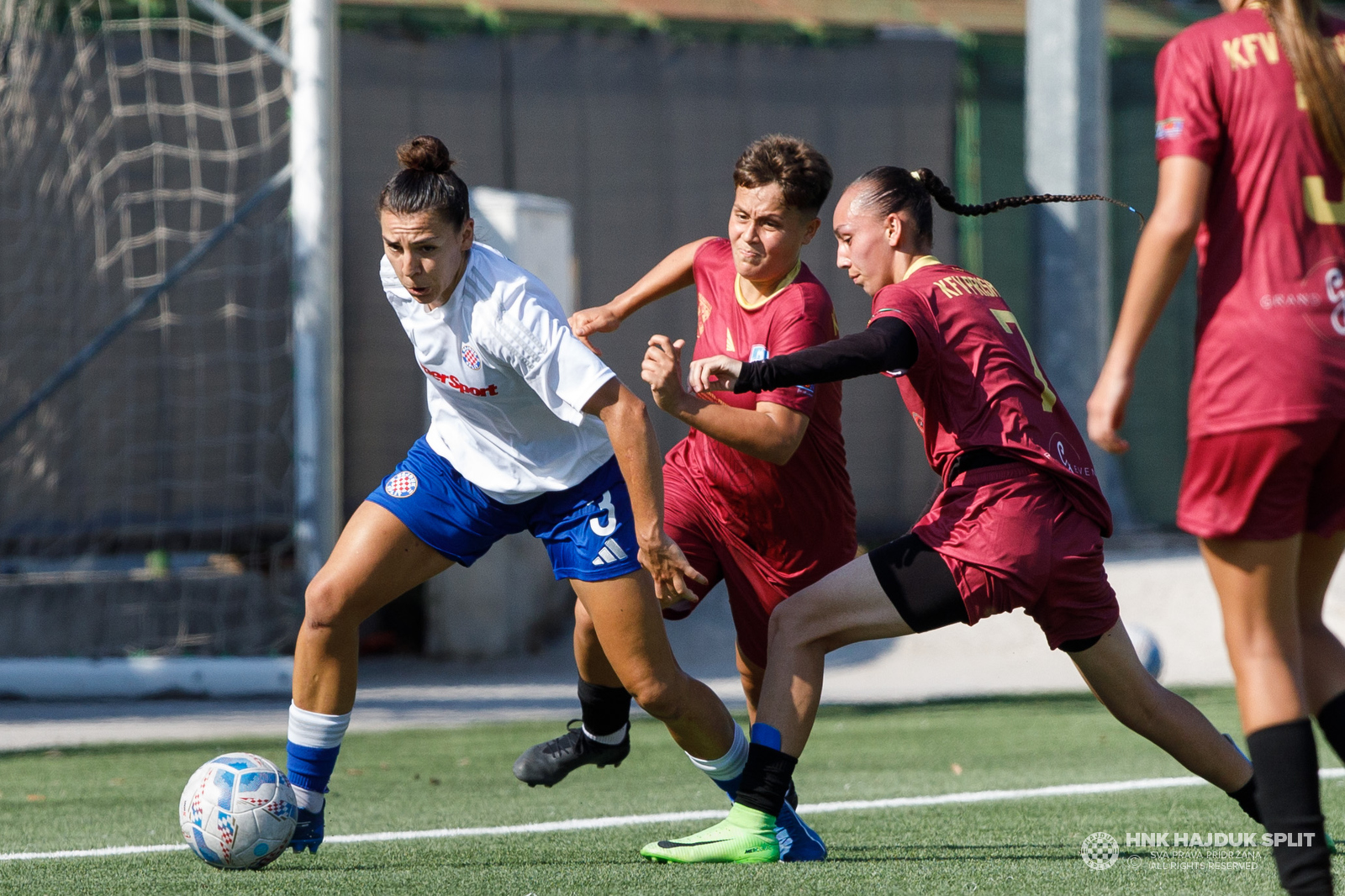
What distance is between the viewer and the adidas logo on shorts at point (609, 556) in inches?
170

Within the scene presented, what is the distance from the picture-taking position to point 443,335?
4.28m

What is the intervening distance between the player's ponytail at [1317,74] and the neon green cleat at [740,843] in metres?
2.23

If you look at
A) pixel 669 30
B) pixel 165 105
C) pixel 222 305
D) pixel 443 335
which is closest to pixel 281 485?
pixel 222 305

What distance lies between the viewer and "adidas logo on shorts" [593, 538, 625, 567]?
4324mm

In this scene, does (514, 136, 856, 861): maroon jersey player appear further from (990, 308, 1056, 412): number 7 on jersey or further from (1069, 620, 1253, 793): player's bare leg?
(1069, 620, 1253, 793): player's bare leg

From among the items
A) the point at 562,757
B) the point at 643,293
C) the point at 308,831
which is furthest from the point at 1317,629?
the point at 308,831

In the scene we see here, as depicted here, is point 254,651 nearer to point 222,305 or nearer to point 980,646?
point 222,305

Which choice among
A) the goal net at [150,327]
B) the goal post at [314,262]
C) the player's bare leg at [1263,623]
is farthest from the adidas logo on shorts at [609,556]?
the goal net at [150,327]

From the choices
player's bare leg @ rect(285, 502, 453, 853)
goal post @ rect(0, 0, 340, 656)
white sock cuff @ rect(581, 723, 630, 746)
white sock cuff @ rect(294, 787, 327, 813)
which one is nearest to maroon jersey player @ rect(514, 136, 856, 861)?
white sock cuff @ rect(581, 723, 630, 746)

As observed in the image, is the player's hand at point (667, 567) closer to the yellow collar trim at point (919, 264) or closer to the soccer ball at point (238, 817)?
the yellow collar trim at point (919, 264)

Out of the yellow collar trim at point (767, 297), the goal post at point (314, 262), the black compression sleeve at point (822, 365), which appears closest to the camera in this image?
the black compression sleeve at point (822, 365)

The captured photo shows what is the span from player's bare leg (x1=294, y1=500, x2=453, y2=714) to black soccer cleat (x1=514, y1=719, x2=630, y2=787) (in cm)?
72

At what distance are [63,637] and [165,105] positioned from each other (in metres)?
3.85

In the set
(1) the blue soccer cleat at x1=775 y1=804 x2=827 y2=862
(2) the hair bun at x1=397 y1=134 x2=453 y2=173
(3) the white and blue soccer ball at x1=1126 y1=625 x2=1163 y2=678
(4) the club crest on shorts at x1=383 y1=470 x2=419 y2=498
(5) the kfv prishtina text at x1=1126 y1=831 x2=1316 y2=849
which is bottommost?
(3) the white and blue soccer ball at x1=1126 y1=625 x2=1163 y2=678
